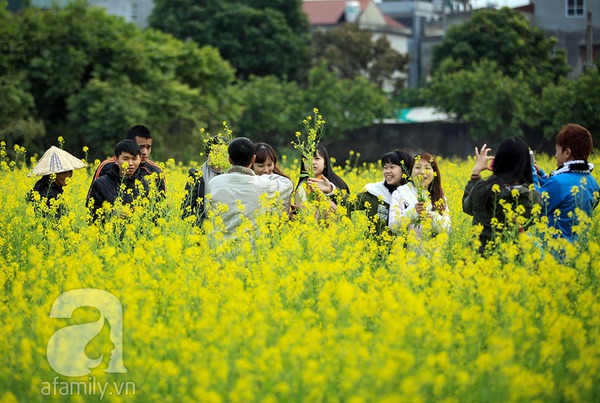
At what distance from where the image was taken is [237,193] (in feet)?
22.8

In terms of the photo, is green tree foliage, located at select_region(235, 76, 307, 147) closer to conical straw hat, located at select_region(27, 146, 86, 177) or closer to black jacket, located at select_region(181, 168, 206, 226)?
conical straw hat, located at select_region(27, 146, 86, 177)

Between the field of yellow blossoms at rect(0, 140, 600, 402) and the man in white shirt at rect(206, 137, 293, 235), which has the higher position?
the man in white shirt at rect(206, 137, 293, 235)

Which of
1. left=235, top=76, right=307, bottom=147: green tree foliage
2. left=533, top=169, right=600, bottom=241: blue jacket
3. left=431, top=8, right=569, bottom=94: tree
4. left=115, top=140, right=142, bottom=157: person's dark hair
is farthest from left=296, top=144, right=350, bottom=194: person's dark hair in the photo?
left=431, top=8, right=569, bottom=94: tree

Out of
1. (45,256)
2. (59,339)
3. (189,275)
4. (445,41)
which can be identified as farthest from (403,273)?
(445,41)

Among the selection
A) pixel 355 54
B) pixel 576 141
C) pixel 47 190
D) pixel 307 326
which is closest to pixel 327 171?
pixel 576 141

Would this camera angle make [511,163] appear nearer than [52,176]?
Yes

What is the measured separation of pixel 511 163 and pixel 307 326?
6.42 ft

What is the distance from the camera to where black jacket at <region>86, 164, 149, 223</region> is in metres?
7.71

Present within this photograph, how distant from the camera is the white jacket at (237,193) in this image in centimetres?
692

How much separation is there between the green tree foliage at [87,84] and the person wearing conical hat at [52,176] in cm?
1425

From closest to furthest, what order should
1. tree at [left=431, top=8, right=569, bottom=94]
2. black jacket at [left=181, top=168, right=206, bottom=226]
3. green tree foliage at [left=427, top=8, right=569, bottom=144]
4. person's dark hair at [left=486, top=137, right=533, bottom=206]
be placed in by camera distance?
person's dark hair at [left=486, top=137, right=533, bottom=206], black jacket at [left=181, top=168, right=206, bottom=226], green tree foliage at [left=427, top=8, right=569, bottom=144], tree at [left=431, top=8, right=569, bottom=94]

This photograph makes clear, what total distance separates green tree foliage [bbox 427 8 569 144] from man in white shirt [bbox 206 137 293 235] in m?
20.6

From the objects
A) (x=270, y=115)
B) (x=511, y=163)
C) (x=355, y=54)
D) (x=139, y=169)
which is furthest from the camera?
(x=355, y=54)

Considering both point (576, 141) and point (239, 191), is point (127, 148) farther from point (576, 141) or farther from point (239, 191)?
point (576, 141)
